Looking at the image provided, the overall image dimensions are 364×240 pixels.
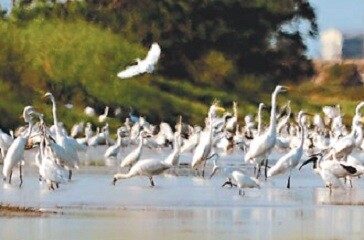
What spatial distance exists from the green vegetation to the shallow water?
2078 centimetres

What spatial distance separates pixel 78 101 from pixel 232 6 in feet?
38.0

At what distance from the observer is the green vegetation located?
45.5 metres

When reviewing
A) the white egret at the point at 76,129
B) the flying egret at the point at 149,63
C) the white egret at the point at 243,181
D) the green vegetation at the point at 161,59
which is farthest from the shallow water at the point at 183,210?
the green vegetation at the point at 161,59

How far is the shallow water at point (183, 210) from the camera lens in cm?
1353

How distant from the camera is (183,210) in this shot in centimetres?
1582

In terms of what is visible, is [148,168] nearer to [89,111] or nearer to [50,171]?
[50,171]

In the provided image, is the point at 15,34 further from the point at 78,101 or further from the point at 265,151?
the point at 265,151

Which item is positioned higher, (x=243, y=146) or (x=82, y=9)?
(x=82, y=9)

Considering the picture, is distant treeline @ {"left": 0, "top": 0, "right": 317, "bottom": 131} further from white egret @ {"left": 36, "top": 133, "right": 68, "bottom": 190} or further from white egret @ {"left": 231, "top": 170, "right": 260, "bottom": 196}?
white egret @ {"left": 231, "top": 170, "right": 260, "bottom": 196}

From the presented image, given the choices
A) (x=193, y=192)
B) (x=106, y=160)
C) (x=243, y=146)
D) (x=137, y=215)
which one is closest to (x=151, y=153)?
(x=243, y=146)

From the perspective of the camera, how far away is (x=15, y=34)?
152 ft

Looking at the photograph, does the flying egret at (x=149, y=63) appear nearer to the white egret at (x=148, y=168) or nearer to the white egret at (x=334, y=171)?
the white egret at (x=148, y=168)

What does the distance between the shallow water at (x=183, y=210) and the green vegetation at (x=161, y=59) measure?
2078 cm

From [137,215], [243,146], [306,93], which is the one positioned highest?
[306,93]
